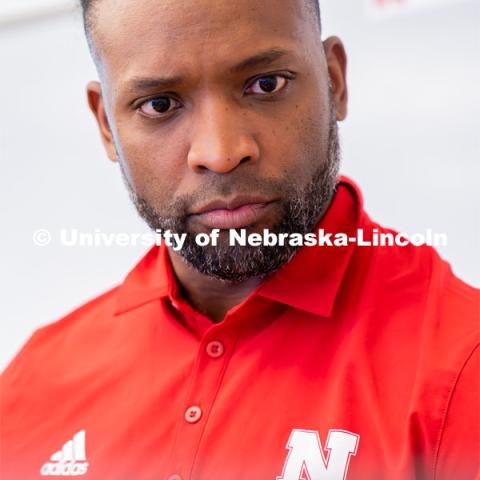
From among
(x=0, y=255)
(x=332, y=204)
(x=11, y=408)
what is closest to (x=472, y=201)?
(x=332, y=204)

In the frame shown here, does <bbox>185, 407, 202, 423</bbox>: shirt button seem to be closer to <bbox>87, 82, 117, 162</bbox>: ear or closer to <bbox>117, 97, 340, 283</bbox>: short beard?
<bbox>117, 97, 340, 283</bbox>: short beard

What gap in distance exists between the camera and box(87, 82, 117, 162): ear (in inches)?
35.4

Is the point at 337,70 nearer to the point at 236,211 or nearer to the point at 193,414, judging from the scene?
the point at 236,211

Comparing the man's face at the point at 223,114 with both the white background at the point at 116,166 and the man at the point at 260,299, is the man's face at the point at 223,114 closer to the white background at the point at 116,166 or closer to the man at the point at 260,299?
the man at the point at 260,299

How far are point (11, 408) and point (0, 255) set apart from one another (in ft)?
1.91

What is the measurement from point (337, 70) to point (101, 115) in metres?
0.29

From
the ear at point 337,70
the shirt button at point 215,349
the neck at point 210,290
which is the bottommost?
the shirt button at point 215,349

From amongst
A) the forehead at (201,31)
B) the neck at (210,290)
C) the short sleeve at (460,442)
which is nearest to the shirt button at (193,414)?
the neck at (210,290)

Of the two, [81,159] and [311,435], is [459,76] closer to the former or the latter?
[311,435]

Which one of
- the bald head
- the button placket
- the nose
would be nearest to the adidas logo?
the button placket

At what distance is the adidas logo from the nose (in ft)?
1.11

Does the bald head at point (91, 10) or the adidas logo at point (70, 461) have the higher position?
the bald head at point (91, 10)

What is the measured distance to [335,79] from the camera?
2.83 feet

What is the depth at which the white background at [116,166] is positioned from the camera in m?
1.05
